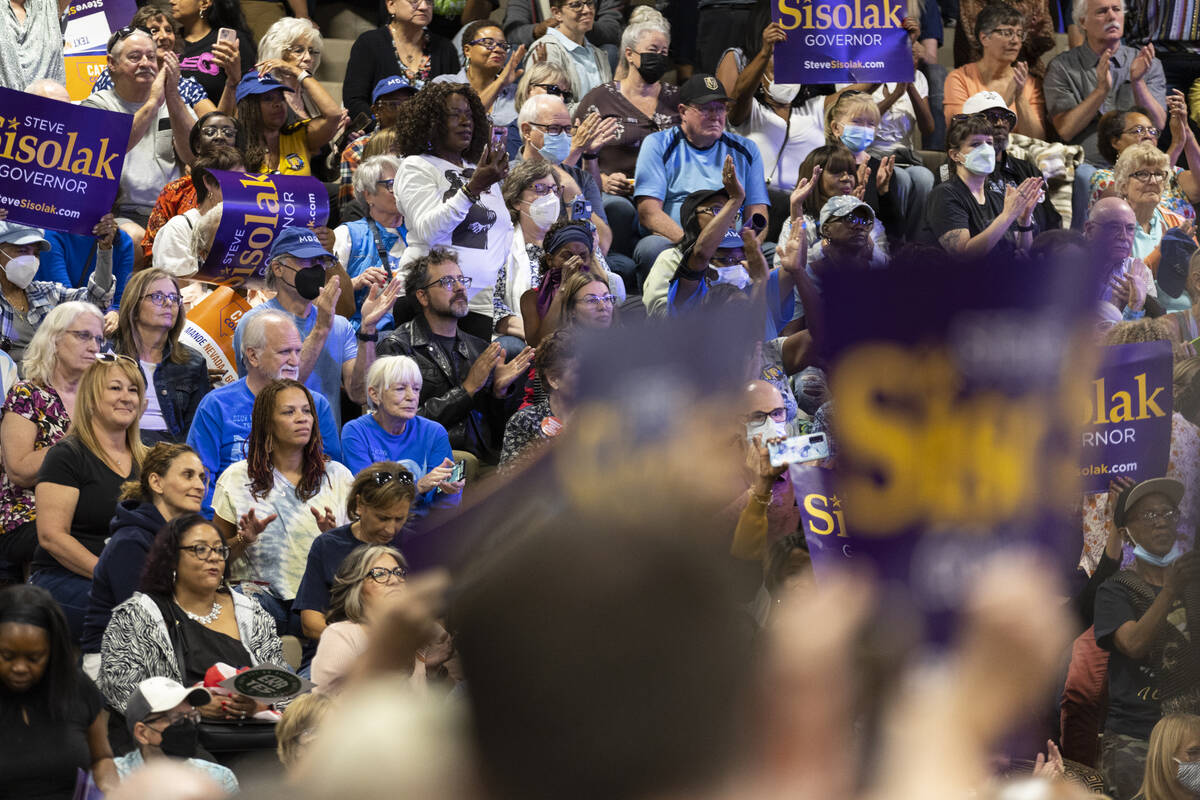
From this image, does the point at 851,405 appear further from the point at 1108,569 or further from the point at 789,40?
the point at 789,40

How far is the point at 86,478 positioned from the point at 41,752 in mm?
1293

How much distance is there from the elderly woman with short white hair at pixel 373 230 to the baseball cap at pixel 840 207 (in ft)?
5.78

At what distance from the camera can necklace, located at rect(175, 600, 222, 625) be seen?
4906 mm

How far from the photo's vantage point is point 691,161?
26.0ft

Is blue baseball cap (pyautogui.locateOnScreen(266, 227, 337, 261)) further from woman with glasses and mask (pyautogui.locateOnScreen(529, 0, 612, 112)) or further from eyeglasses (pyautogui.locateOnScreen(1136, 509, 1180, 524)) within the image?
eyeglasses (pyautogui.locateOnScreen(1136, 509, 1180, 524))

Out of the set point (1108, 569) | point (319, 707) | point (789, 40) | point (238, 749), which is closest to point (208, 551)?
point (238, 749)

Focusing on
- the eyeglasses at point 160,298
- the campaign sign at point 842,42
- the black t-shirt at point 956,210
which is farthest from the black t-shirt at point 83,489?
the campaign sign at point 842,42

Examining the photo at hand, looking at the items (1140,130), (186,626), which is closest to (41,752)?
(186,626)

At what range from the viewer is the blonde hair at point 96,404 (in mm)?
5422

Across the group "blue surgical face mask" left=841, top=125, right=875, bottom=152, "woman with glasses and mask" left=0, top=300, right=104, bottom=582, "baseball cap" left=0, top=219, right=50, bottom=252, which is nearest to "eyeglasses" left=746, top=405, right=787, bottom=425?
"woman with glasses and mask" left=0, top=300, right=104, bottom=582

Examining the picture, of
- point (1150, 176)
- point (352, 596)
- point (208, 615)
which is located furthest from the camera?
point (1150, 176)

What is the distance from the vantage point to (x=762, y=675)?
91cm

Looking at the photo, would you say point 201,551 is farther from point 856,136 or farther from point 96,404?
point 856,136

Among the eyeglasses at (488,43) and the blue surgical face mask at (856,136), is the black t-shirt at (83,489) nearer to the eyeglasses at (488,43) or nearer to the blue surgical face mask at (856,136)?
the eyeglasses at (488,43)
